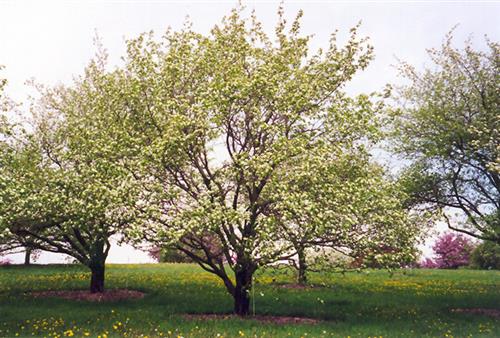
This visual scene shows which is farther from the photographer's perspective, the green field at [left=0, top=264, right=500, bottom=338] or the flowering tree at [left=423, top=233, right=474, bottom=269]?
the flowering tree at [left=423, top=233, right=474, bottom=269]

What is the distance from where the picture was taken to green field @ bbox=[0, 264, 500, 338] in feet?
59.6

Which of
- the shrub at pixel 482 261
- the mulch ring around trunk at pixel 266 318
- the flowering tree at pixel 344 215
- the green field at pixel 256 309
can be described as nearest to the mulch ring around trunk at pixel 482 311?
the green field at pixel 256 309

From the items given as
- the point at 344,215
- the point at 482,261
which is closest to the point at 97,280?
the point at 344,215

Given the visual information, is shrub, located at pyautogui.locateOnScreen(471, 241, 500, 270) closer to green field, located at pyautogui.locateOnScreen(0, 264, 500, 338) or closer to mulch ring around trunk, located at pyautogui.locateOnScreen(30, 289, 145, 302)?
green field, located at pyautogui.locateOnScreen(0, 264, 500, 338)

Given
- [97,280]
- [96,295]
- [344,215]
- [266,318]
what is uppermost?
[344,215]

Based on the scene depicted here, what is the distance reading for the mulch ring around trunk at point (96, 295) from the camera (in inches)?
1021

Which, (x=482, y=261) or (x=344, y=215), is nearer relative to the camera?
(x=344, y=215)

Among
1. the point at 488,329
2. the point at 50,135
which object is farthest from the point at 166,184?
the point at 488,329

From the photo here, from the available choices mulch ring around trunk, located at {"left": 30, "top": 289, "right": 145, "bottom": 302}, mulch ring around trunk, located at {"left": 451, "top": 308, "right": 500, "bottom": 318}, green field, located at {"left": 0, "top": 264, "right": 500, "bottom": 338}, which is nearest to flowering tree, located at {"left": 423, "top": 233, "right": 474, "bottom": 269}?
green field, located at {"left": 0, "top": 264, "right": 500, "bottom": 338}

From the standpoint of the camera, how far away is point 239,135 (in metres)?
20.9

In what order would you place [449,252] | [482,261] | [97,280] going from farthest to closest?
[449,252], [482,261], [97,280]

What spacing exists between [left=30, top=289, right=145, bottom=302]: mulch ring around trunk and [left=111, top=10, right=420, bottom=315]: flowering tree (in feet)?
25.9

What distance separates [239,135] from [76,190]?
287 inches

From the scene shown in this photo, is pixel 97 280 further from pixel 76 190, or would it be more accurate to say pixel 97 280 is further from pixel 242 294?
pixel 242 294
